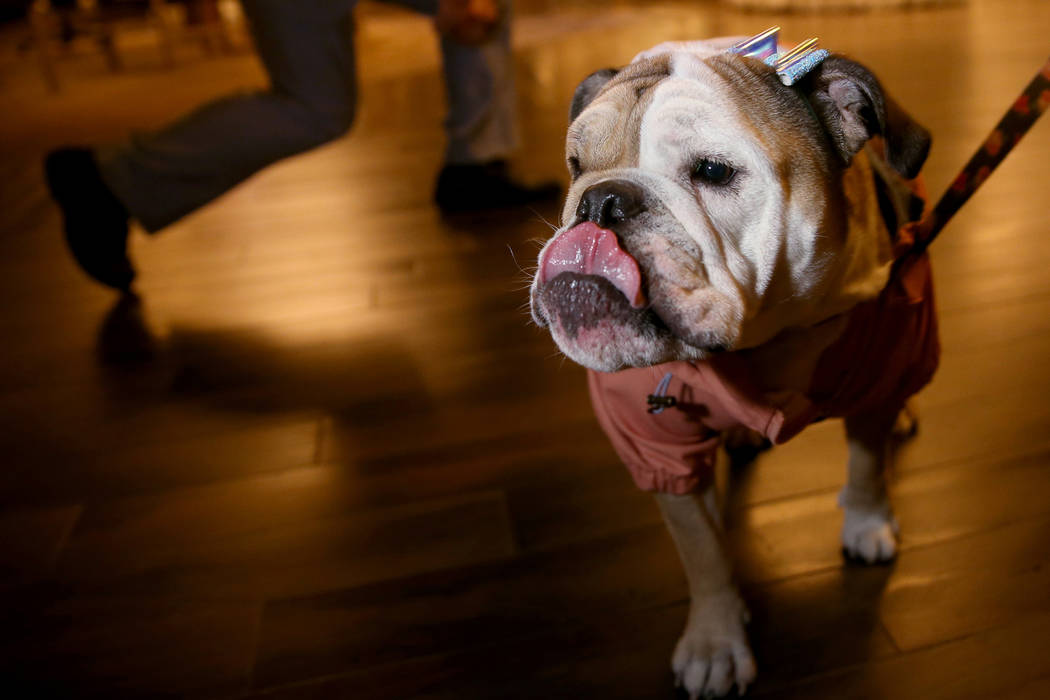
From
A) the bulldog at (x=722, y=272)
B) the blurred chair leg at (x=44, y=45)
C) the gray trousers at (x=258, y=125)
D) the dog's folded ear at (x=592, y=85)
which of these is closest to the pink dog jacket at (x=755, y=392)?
the bulldog at (x=722, y=272)

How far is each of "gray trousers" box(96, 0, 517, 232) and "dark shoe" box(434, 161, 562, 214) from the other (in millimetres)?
607

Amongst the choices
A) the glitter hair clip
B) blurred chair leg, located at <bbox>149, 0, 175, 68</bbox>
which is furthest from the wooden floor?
blurred chair leg, located at <bbox>149, 0, 175, 68</bbox>

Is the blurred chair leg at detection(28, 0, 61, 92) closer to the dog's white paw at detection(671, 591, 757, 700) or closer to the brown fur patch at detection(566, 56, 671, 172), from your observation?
the brown fur patch at detection(566, 56, 671, 172)

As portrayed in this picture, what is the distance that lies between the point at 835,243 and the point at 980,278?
1415mm

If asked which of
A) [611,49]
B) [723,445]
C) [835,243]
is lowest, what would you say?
[611,49]

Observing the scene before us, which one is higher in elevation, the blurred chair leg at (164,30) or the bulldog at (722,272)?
the bulldog at (722,272)

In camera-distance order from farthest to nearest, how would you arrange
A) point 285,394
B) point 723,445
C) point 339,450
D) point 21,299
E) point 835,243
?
point 21,299 < point 285,394 < point 339,450 < point 723,445 < point 835,243

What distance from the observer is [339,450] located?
1792 millimetres

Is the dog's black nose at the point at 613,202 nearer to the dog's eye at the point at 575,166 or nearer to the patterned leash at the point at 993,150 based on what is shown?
the dog's eye at the point at 575,166

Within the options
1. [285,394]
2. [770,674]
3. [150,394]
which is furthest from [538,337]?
[770,674]

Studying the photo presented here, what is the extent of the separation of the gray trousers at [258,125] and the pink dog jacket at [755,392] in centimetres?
172

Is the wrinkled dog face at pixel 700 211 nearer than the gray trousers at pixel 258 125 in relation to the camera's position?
Yes

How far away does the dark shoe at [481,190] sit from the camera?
10.2 feet

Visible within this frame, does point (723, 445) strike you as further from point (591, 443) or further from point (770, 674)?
point (770, 674)
